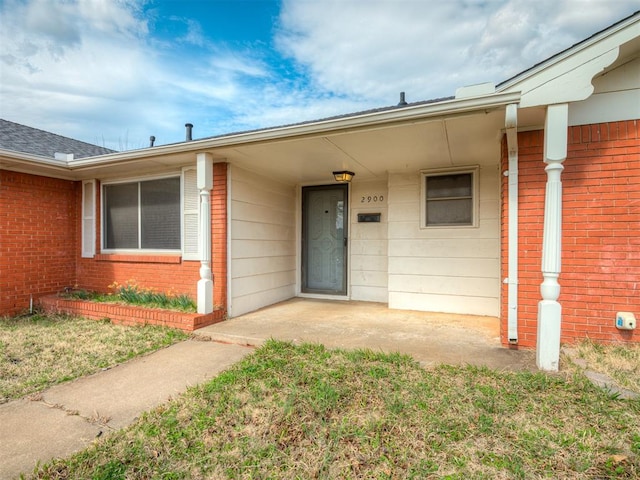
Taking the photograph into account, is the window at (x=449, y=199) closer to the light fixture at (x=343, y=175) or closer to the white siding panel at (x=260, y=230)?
the light fixture at (x=343, y=175)

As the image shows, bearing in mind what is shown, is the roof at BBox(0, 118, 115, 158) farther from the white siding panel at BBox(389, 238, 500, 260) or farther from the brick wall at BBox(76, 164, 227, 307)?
the white siding panel at BBox(389, 238, 500, 260)

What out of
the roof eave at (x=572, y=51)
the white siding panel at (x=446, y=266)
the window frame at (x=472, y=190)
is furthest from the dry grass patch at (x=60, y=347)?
the roof eave at (x=572, y=51)

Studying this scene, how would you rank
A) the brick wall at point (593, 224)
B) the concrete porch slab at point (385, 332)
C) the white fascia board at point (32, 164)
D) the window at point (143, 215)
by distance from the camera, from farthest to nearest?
the window at point (143, 215) → the white fascia board at point (32, 164) → the concrete porch slab at point (385, 332) → the brick wall at point (593, 224)

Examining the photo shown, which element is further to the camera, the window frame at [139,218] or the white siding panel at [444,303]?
the window frame at [139,218]

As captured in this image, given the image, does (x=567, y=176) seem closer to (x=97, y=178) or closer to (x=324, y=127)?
(x=324, y=127)

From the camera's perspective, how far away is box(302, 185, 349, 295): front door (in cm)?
625

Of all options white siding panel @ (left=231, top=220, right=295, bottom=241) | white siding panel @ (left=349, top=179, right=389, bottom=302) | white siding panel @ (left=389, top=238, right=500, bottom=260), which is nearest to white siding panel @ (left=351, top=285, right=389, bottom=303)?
white siding panel @ (left=349, top=179, right=389, bottom=302)

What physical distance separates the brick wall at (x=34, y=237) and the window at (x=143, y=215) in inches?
28.2

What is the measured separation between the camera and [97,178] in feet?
18.8

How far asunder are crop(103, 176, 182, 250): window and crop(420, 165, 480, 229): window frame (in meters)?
3.89

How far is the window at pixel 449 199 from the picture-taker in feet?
16.5

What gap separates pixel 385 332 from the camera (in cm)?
402

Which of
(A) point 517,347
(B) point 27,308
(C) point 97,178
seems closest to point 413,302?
(A) point 517,347

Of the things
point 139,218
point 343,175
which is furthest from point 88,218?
point 343,175
